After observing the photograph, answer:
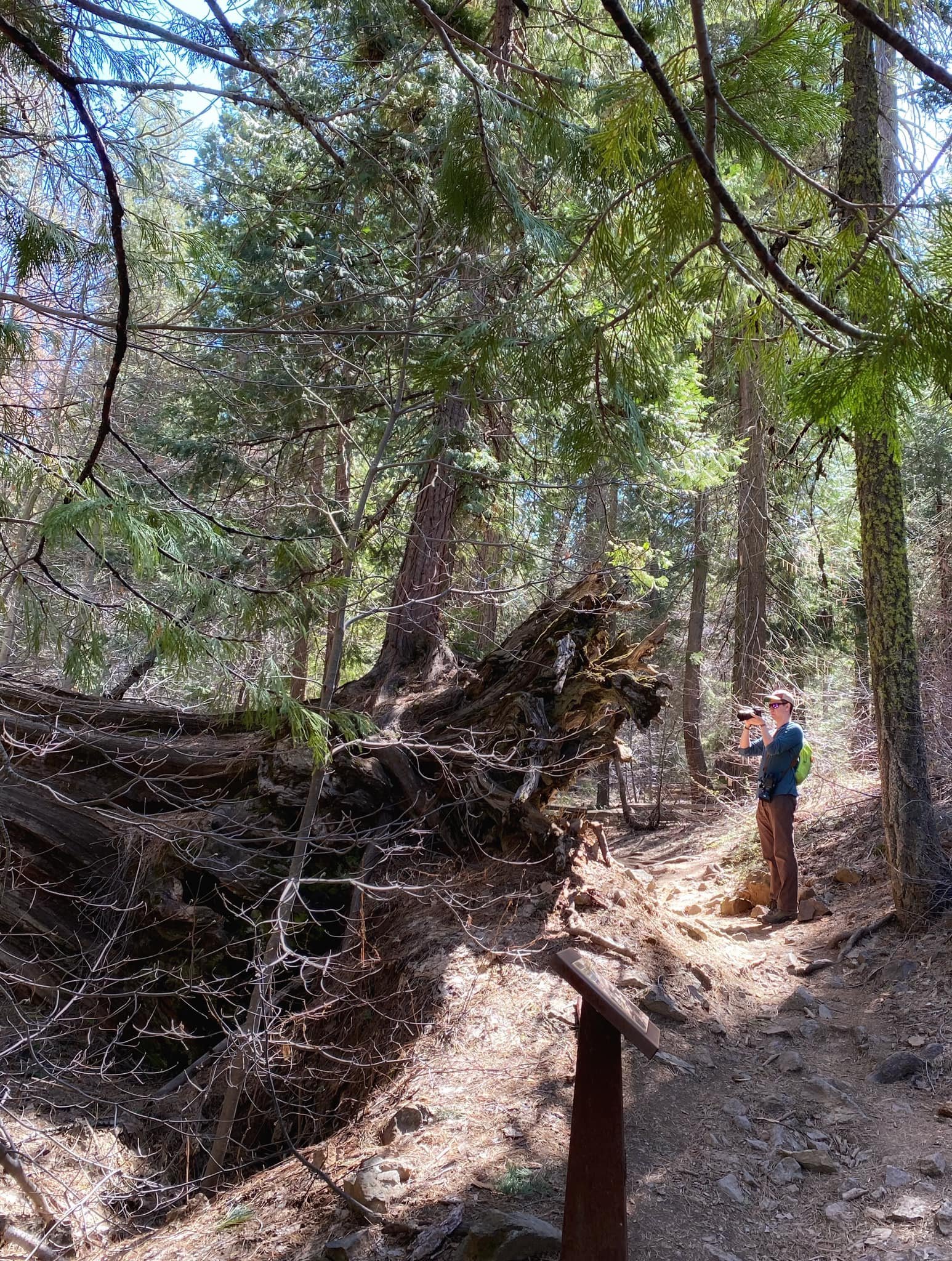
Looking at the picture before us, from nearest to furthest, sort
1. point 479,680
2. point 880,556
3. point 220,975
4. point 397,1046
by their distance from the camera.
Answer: point 397,1046 < point 880,556 < point 220,975 < point 479,680

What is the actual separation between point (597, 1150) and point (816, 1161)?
163cm

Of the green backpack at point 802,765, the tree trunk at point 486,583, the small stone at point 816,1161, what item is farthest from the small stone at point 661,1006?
the tree trunk at point 486,583

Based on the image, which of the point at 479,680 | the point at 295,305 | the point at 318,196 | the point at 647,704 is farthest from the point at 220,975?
the point at 318,196

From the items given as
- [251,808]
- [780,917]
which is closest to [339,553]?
[251,808]

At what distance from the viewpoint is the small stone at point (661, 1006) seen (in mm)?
4887

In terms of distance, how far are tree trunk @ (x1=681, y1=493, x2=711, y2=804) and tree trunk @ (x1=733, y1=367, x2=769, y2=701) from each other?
72 cm

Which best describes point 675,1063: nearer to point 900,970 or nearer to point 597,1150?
point 900,970

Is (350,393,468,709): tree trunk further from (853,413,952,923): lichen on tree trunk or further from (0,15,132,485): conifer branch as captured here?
(0,15,132,485): conifer branch

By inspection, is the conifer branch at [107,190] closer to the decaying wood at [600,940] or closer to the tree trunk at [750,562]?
the decaying wood at [600,940]

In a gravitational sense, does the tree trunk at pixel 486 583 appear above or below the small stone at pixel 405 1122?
above

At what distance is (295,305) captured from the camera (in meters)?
7.23

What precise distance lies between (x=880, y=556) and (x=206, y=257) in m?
4.44

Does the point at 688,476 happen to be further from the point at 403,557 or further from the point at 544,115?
the point at 544,115

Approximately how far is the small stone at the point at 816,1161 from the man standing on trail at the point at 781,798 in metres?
3.07
